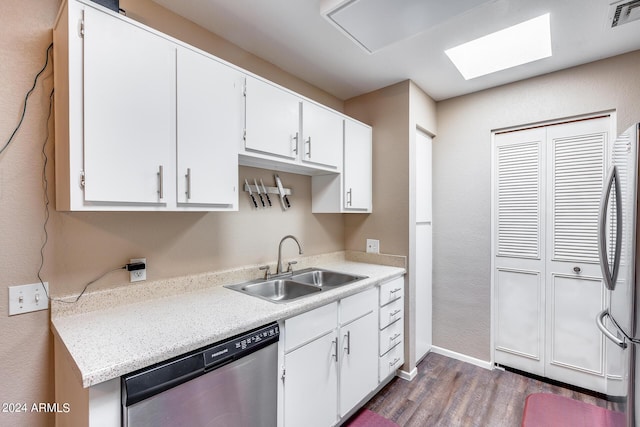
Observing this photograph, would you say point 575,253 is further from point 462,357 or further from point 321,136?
point 321,136

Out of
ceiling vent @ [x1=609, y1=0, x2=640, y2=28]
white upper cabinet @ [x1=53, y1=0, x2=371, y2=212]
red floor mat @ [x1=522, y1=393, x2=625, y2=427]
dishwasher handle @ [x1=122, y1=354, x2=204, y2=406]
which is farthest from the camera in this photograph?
red floor mat @ [x1=522, y1=393, x2=625, y2=427]

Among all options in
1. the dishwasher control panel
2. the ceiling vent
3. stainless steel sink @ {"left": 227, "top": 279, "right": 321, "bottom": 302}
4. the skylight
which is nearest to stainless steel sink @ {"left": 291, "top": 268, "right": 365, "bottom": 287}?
stainless steel sink @ {"left": 227, "top": 279, "right": 321, "bottom": 302}

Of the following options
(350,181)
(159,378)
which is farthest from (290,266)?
(159,378)

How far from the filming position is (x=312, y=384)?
63.7 inches

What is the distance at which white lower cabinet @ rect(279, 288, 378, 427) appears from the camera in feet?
4.94

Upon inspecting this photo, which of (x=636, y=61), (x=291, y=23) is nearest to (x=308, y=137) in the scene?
(x=291, y=23)

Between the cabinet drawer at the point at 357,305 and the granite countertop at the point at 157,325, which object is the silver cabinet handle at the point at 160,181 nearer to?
the granite countertop at the point at 157,325

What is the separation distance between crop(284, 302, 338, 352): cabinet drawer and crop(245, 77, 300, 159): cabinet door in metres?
1.01

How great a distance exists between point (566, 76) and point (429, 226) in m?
1.64

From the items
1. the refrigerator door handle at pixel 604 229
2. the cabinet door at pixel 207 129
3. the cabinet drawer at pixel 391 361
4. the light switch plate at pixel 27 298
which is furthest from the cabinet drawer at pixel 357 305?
the light switch plate at pixel 27 298

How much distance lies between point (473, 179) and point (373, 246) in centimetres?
116

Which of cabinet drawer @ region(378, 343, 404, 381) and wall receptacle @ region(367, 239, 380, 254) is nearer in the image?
cabinet drawer @ region(378, 343, 404, 381)

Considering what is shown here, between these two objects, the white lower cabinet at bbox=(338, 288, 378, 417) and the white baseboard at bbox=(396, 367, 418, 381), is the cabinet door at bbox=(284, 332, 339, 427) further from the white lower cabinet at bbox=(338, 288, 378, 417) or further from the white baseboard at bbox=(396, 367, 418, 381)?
the white baseboard at bbox=(396, 367, 418, 381)

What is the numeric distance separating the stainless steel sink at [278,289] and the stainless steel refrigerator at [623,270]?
4.92ft
